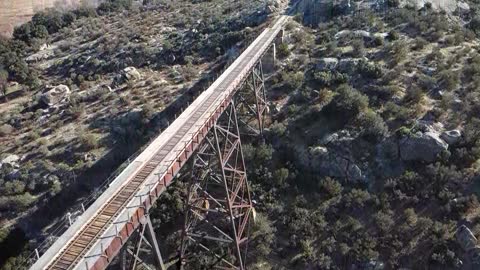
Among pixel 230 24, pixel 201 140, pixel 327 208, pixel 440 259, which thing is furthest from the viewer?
pixel 230 24

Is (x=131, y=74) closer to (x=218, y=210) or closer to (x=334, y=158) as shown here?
(x=334, y=158)

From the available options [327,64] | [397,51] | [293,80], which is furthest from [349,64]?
[293,80]

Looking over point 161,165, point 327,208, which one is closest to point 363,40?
point 327,208

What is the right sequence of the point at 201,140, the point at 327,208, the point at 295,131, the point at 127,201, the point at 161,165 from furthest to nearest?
the point at 295,131 < the point at 327,208 < the point at 201,140 < the point at 161,165 < the point at 127,201

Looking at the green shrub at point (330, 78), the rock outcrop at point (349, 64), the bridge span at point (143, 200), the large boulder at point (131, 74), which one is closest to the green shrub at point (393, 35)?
the rock outcrop at point (349, 64)

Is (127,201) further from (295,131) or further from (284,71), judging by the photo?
(284,71)

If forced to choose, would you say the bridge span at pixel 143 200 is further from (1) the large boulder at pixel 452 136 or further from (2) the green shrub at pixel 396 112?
(1) the large boulder at pixel 452 136

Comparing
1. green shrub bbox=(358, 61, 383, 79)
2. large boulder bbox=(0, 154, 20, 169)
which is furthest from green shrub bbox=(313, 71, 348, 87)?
large boulder bbox=(0, 154, 20, 169)
